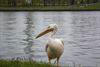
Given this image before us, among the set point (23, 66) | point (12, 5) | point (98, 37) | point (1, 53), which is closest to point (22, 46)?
point (1, 53)

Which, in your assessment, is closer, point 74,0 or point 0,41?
point 0,41

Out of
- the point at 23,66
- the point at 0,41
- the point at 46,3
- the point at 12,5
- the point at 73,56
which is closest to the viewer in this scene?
the point at 23,66

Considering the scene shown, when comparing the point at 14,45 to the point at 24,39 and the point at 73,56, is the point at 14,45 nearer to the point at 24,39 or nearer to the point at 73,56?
the point at 24,39

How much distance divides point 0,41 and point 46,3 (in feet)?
187

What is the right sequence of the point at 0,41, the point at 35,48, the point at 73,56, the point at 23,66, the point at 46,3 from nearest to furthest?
the point at 23,66, the point at 73,56, the point at 35,48, the point at 0,41, the point at 46,3

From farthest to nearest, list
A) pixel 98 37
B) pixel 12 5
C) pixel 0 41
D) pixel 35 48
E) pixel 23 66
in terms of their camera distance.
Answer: pixel 12 5 → pixel 98 37 → pixel 0 41 → pixel 35 48 → pixel 23 66

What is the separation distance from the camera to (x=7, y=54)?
17.6m

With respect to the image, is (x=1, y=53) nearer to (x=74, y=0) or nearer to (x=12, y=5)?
(x=12, y=5)

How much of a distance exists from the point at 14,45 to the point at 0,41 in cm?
229

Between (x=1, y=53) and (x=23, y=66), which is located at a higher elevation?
(x=23, y=66)

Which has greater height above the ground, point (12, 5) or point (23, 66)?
point (23, 66)

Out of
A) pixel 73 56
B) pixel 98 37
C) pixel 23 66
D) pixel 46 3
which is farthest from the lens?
pixel 46 3

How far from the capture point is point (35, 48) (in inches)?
776

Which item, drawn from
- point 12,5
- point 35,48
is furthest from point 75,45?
point 12,5
